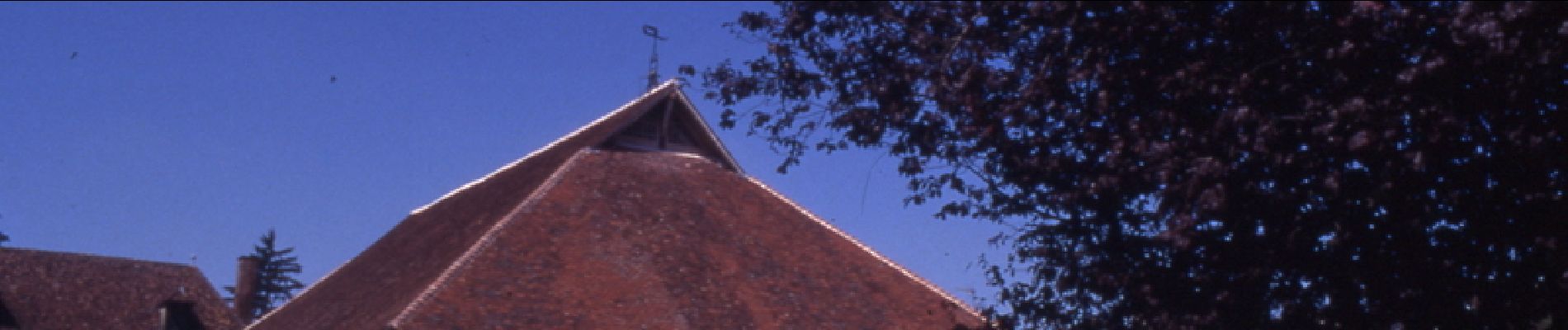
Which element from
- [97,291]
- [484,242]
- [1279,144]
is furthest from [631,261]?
[97,291]

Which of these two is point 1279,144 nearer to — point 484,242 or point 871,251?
point 484,242

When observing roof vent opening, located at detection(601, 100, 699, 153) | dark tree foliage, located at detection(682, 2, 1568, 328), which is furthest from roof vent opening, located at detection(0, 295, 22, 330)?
dark tree foliage, located at detection(682, 2, 1568, 328)

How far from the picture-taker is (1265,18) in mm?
9945

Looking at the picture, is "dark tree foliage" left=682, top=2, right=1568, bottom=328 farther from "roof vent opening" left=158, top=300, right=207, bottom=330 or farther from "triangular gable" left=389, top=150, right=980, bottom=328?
"roof vent opening" left=158, top=300, right=207, bottom=330

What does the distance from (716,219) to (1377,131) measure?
50.4 ft

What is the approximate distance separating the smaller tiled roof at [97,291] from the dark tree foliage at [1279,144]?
3770 cm

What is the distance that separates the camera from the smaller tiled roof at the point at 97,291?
41750mm

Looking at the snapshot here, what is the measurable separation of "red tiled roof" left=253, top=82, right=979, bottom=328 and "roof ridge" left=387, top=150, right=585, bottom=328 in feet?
0.12

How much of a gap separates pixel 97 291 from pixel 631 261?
3057 cm

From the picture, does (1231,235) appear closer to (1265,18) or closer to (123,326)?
(1265,18)

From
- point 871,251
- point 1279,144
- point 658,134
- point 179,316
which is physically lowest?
point 1279,144

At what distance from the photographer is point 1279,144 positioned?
9609 mm

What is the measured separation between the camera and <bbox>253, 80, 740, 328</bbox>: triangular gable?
21.8 m

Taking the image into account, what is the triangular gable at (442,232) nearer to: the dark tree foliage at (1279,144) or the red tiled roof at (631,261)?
the red tiled roof at (631,261)
